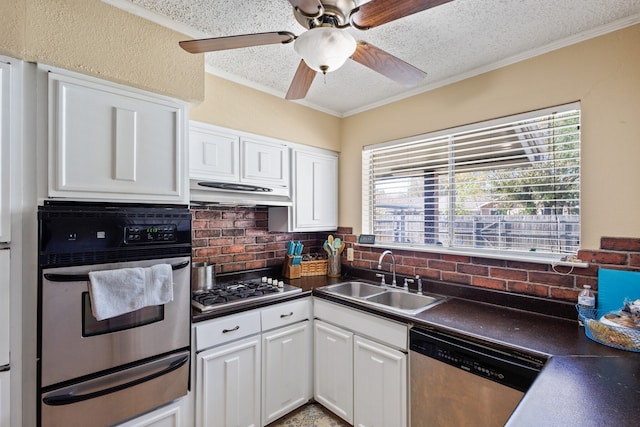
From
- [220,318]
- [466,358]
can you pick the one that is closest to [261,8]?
[220,318]

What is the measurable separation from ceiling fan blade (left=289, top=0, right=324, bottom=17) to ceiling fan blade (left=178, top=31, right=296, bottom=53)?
0.13m

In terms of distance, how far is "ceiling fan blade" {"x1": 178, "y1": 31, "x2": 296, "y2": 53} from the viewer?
1271 mm

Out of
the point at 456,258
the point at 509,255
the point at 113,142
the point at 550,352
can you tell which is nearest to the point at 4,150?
the point at 113,142

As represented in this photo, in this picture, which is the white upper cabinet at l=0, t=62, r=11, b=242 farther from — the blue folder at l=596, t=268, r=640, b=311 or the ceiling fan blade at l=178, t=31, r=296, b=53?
the blue folder at l=596, t=268, r=640, b=311

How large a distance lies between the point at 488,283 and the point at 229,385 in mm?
1760

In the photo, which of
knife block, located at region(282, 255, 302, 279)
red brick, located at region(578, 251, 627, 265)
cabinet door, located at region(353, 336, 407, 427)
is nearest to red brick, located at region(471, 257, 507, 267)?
red brick, located at region(578, 251, 627, 265)

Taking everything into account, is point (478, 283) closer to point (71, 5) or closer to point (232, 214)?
point (232, 214)

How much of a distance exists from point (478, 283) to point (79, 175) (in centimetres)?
234

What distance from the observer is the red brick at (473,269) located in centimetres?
207

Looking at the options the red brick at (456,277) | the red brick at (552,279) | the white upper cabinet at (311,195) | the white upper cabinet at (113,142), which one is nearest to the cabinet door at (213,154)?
the white upper cabinet at (113,142)

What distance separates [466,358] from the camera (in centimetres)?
152

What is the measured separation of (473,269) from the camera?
213 centimetres

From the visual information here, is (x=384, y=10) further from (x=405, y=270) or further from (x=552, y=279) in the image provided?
(x=405, y=270)

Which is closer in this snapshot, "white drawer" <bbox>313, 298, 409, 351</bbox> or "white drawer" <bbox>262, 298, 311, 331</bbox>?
"white drawer" <bbox>313, 298, 409, 351</bbox>
